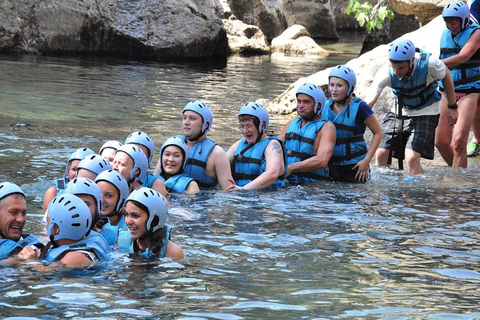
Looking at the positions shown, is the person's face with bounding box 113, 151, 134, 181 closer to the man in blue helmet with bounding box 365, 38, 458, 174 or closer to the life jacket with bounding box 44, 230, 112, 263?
the life jacket with bounding box 44, 230, 112, 263

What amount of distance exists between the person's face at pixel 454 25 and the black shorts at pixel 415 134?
52.2 inches

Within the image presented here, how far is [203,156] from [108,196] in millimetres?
2470

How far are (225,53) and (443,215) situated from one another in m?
20.4

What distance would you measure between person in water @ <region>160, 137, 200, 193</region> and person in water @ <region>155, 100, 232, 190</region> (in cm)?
40

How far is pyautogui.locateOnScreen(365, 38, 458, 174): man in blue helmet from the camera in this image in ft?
32.5

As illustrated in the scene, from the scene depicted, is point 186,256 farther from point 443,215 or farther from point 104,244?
point 443,215

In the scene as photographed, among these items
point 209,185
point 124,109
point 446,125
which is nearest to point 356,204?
point 209,185

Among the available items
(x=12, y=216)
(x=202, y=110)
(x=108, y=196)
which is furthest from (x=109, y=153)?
(x=12, y=216)

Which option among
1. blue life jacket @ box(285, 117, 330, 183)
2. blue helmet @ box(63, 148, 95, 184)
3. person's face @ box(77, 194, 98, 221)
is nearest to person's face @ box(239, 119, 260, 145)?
blue life jacket @ box(285, 117, 330, 183)

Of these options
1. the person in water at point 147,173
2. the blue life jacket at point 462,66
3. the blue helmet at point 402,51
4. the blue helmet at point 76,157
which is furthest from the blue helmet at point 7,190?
the blue life jacket at point 462,66

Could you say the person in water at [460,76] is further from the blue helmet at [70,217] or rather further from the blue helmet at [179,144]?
the blue helmet at [70,217]

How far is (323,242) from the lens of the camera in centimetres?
738

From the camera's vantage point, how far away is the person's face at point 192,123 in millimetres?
9453

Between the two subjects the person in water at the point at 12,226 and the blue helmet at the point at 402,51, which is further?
the blue helmet at the point at 402,51
